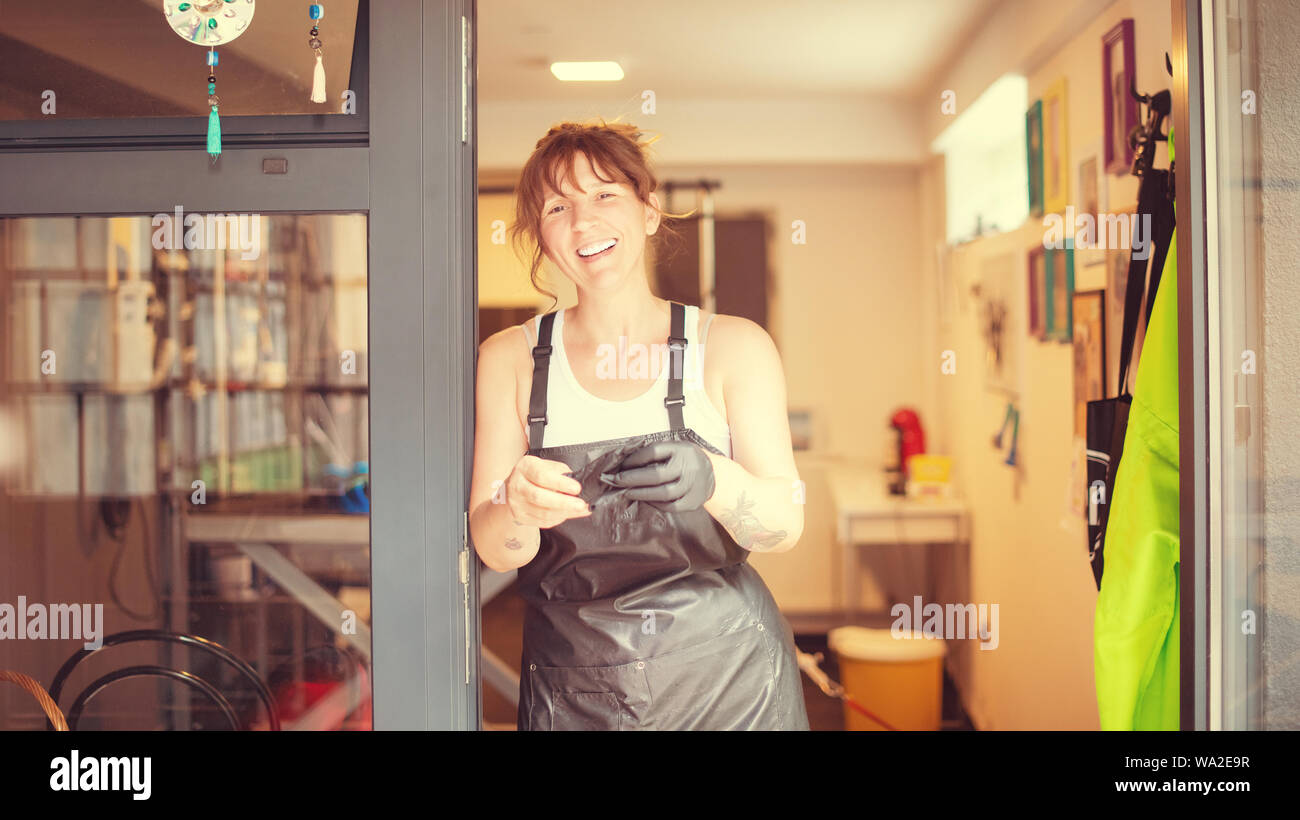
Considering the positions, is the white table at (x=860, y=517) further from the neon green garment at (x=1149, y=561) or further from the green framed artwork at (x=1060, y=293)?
the green framed artwork at (x=1060, y=293)

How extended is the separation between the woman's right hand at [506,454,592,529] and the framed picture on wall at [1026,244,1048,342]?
47.0 inches

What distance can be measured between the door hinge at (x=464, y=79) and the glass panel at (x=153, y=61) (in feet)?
0.53

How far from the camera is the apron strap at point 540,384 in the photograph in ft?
4.31

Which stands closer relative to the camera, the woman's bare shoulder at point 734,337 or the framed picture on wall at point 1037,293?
the woman's bare shoulder at point 734,337

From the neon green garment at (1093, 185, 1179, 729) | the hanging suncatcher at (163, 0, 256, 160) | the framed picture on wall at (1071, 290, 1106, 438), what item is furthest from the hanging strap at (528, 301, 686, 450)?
the framed picture on wall at (1071, 290, 1106, 438)

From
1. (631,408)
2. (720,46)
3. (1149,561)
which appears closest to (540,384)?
(631,408)

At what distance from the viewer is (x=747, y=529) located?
1.33 metres

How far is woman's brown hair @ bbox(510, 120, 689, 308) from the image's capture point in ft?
4.38

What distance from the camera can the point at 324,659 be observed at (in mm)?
1393

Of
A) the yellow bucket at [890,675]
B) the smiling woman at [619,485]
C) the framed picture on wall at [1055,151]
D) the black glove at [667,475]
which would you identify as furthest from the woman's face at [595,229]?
the framed picture on wall at [1055,151]

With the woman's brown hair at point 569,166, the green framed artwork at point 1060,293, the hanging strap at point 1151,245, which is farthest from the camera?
the green framed artwork at point 1060,293

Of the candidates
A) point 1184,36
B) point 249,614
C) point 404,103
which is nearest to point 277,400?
point 249,614

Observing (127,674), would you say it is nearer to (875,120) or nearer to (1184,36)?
(875,120)
